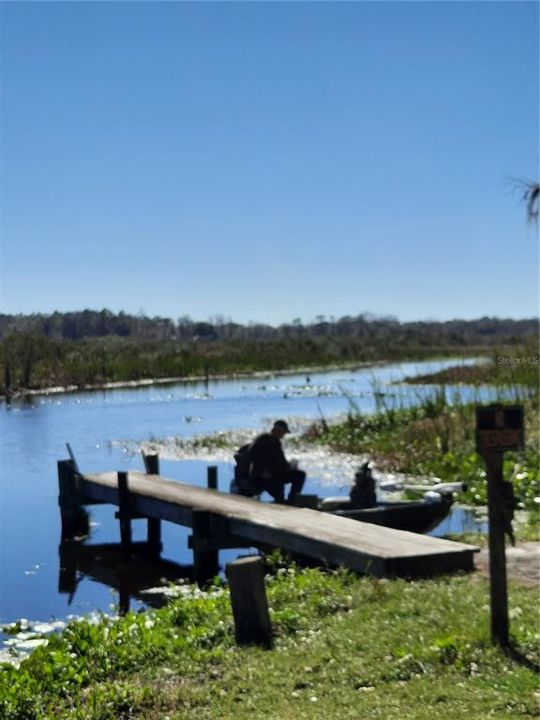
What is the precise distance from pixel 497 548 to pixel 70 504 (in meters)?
11.2

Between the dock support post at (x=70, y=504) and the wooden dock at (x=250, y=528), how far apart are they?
16 mm

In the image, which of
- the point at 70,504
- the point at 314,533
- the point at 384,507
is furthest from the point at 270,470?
the point at 314,533

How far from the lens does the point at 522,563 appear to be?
10703mm

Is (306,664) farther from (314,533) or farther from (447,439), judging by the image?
(447,439)

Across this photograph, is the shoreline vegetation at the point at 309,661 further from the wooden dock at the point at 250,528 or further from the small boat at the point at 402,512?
the small boat at the point at 402,512

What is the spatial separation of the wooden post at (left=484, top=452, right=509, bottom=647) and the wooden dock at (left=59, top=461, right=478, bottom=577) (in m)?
2.33

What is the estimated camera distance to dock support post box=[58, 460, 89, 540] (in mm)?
17312

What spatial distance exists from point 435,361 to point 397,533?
7115 centimetres


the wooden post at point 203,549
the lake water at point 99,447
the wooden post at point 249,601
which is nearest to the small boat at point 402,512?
the wooden post at point 203,549

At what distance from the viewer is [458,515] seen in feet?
52.7

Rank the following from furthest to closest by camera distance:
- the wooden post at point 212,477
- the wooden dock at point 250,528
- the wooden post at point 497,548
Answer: the wooden post at point 212,477 < the wooden dock at point 250,528 < the wooden post at point 497,548

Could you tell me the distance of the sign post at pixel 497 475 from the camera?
7332mm

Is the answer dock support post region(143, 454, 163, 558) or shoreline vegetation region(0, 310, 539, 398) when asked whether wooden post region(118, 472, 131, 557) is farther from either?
shoreline vegetation region(0, 310, 539, 398)

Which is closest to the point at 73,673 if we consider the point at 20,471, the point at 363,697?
the point at 363,697
